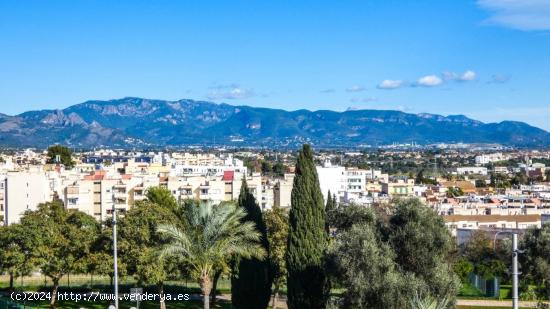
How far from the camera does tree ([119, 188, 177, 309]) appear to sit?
31.9 m

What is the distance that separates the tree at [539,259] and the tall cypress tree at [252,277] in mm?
9522

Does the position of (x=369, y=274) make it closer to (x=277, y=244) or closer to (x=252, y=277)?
(x=252, y=277)

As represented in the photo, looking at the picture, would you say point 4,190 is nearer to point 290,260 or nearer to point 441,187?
point 290,260

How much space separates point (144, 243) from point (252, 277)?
4573 millimetres

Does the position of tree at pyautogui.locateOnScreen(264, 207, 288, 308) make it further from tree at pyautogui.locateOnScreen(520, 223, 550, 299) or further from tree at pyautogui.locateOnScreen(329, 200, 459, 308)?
tree at pyautogui.locateOnScreen(520, 223, 550, 299)

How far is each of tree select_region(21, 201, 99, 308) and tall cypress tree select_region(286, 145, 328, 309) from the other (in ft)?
32.4

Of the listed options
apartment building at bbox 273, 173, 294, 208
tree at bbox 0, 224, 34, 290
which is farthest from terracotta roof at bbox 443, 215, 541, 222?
tree at bbox 0, 224, 34, 290

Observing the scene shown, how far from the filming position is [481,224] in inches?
2756

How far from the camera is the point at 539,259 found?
85.5 feet

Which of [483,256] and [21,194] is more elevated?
[21,194]

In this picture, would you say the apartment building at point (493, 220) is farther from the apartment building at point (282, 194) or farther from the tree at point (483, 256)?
the apartment building at point (282, 194)

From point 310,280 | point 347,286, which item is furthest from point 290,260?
point 347,286

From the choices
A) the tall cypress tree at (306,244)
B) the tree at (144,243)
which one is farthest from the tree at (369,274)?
the tree at (144,243)

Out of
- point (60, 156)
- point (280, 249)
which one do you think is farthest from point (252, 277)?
point (60, 156)
